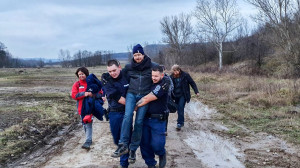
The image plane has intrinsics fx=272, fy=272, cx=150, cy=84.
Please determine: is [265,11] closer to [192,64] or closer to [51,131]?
[51,131]

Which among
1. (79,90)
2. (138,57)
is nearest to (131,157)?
(138,57)

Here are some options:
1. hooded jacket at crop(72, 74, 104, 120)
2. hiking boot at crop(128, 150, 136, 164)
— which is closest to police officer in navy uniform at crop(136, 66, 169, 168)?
hiking boot at crop(128, 150, 136, 164)

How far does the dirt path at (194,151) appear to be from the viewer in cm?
551

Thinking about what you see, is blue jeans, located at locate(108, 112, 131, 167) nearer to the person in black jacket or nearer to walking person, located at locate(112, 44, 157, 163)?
walking person, located at locate(112, 44, 157, 163)

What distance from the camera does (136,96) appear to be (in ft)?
15.4

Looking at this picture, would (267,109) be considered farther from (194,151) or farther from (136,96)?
(136,96)

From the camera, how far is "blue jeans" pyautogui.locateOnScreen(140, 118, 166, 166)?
15.3 feet

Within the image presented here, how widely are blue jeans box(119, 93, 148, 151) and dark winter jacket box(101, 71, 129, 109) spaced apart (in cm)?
19

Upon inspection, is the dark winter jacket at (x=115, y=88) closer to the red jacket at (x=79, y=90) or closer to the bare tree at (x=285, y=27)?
the red jacket at (x=79, y=90)

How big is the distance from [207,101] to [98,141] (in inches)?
310

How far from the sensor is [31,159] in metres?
6.00

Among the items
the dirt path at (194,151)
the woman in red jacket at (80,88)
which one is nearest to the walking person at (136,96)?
the dirt path at (194,151)

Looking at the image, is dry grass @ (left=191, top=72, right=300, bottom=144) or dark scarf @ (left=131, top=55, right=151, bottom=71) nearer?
dark scarf @ (left=131, top=55, right=151, bottom=71)

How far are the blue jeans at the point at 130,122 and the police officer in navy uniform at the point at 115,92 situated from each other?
199 mm
